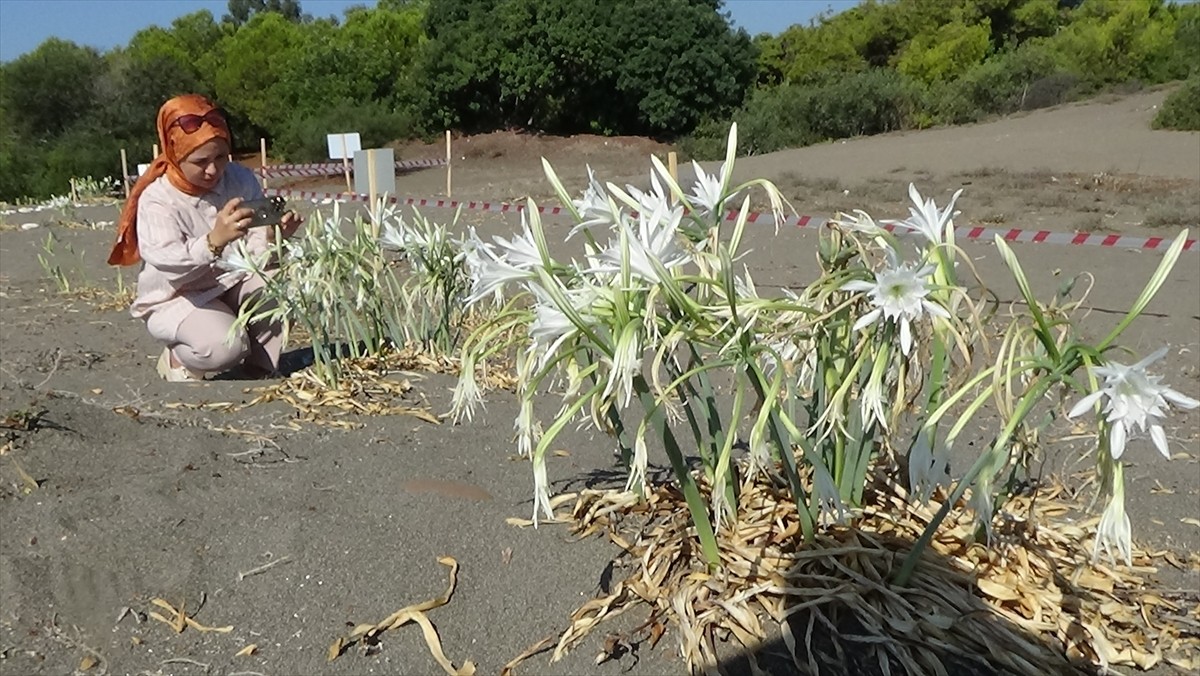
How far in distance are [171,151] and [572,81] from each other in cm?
2651

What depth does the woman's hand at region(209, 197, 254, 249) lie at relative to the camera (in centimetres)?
344

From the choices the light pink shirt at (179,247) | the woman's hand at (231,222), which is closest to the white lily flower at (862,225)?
the woman's hand at (231,222)

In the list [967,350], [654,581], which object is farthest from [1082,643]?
[654,581]

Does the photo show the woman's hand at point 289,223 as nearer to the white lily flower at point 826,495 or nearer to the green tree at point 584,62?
the white lily flower at point 826,495

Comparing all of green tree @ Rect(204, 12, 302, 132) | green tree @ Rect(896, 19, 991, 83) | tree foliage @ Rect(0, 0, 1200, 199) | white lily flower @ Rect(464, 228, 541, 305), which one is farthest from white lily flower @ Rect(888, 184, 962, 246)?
green tree @ Rect(204, 12, 302, 132)

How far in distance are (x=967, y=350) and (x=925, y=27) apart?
37149 millimetres

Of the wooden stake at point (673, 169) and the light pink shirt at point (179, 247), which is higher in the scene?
the wooden stake at point (673, 169)

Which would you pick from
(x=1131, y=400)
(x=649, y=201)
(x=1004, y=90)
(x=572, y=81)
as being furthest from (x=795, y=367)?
(x=572, y=81)

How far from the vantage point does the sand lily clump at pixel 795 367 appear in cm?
149

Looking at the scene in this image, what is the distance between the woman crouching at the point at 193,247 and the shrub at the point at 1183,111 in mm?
19606

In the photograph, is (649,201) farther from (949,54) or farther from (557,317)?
(949,54)

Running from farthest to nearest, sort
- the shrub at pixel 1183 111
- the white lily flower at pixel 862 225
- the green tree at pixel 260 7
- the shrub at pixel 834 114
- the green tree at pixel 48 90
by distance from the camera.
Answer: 1. the green tree at pixel 260 7
2. the green tree at pixel 48 90
3. the shrub at pixel 834 114
4. the shrub at pixel 1183 111
5. the white lily flower at pixel 862 225

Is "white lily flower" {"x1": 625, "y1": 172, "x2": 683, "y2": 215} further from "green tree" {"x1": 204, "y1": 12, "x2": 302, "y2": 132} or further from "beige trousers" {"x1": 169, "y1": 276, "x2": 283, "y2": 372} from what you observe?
"green tree" {"x1": 204, "y1": 12, "x2": 302, "y2": 132}

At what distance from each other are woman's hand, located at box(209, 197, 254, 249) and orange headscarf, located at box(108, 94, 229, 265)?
0.45 m
